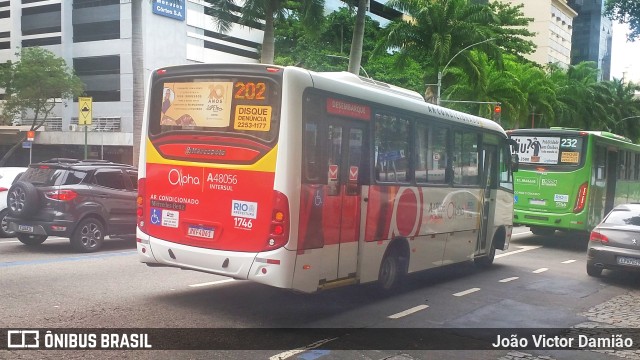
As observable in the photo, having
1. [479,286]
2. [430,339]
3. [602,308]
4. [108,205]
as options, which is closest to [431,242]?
[479,286]

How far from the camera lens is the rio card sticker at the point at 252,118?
7.32 metres

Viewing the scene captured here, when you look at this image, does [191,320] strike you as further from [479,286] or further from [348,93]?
[479,286]

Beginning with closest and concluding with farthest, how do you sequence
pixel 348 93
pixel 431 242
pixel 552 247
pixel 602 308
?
pixel 348 93 < pixel 602 308 < pixel 431 242 < pixel 552 247

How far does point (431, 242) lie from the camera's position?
10375mm

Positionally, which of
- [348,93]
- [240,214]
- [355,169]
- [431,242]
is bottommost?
[431,242]

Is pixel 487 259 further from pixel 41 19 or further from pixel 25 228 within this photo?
pixel 41 19

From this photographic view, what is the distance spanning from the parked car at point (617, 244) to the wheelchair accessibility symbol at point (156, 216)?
8.18 m

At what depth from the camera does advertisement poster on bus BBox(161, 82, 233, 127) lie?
7.59 m

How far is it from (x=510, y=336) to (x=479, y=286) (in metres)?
3.46

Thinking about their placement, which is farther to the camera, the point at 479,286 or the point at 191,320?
the point at 479,286

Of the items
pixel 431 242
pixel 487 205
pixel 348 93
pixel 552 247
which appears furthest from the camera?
pixel 552 247

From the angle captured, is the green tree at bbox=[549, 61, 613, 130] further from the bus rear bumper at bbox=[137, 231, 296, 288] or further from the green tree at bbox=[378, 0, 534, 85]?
the bus rear bumper at bbox=[137, 231, 296, 288]

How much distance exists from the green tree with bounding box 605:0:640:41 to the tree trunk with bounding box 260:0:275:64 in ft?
38.2

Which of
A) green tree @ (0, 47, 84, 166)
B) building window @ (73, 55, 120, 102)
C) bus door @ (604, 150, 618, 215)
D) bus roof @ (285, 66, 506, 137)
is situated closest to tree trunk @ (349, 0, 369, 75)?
bus door @ (604, 150, 618, 215)
